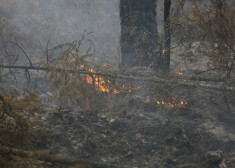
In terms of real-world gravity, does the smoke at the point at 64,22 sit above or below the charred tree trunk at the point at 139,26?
above

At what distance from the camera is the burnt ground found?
2.62m

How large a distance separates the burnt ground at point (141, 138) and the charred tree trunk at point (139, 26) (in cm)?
166

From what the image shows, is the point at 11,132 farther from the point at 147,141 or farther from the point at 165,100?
the point at 165,100

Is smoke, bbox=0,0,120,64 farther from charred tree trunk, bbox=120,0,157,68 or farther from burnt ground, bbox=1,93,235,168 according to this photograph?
burnt ground, bbox=1,93,235,168

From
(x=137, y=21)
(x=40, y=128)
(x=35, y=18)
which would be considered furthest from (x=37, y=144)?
(x=35, y=18)

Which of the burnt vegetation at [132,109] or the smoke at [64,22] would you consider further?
the smoke at [64,22]

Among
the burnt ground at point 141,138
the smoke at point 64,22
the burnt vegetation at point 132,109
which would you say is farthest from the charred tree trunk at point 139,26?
the smoke at point 64,22

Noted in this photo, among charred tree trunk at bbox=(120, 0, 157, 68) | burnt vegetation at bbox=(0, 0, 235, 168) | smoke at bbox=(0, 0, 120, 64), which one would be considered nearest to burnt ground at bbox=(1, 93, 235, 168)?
burnt vegetation at bbox=(0, 0, 235, 168)

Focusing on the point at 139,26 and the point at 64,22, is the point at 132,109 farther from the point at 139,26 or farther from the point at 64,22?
the point at 64,22

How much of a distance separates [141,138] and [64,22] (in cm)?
953

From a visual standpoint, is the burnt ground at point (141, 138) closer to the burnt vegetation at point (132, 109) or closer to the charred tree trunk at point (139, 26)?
the burnt vegetation at point (132, 109)

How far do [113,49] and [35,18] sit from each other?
4537mm

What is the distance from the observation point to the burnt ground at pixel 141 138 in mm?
2615

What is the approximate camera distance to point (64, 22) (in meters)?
11.2
